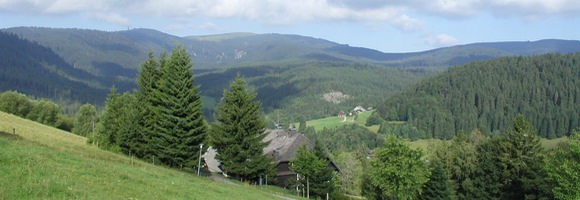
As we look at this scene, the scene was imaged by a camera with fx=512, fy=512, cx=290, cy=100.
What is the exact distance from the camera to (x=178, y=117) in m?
46.6

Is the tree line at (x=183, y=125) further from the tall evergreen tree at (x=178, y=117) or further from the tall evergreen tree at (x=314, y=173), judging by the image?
the tall evergreen tree at (x=314, y=173)

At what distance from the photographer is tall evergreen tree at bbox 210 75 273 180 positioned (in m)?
50.1

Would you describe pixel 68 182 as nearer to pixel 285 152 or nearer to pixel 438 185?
pixel 438 185

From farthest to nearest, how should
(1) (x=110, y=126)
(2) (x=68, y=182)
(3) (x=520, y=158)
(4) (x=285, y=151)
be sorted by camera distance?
(4) (x=285, y=151) < (3) (x=520, y=158) < (1) (x=110, y=126) < (2) (x=68, y=182)

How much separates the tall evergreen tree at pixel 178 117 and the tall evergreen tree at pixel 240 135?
3069 millimetres

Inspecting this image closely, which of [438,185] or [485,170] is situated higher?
[485,170]

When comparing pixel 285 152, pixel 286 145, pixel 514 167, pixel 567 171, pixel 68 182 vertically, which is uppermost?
pixel 68 182

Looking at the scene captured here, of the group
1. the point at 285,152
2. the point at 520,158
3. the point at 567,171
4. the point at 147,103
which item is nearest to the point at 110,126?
the point at 147,103

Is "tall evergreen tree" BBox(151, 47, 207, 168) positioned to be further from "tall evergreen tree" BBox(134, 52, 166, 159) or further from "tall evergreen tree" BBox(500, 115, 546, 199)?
"tall evergreen tree" BBox(500, 115, 546, 199)

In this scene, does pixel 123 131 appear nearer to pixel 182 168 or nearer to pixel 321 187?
pixel 182 168

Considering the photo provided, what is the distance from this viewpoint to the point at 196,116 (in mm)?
47656

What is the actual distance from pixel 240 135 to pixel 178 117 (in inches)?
264

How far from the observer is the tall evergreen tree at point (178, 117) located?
46.7 metres

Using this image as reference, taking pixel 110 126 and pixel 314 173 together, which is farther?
pixel 110 126
